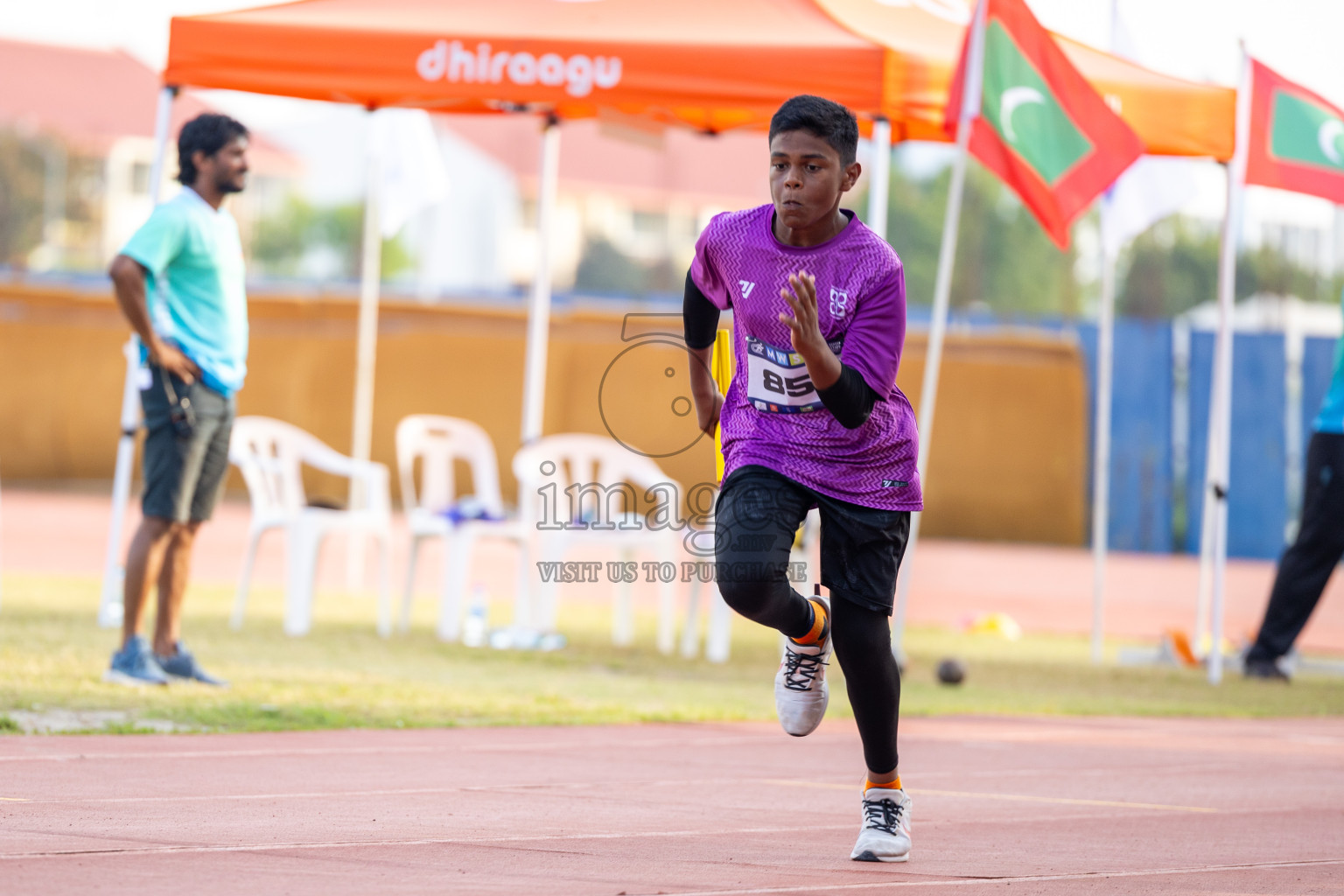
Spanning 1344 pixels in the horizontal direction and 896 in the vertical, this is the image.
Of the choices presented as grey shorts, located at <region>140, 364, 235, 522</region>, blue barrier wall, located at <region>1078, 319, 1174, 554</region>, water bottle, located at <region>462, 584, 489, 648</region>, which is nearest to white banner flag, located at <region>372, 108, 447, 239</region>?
water bottle, located at <region>462, 584, 489, 648</region>

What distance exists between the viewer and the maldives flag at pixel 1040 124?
7.58 meters

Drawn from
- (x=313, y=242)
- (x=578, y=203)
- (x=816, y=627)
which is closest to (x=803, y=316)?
(x=816, y=627)

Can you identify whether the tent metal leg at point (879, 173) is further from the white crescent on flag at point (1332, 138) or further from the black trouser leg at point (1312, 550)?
the black trouser leg at point (1312, 550)

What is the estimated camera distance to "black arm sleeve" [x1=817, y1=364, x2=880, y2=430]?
12.4ft

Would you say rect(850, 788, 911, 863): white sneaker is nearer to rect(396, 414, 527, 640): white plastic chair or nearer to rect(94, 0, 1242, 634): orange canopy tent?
rect(94, 0, 1242, 634): orange canopy tent

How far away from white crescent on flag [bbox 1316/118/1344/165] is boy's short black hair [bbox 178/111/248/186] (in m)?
5.49

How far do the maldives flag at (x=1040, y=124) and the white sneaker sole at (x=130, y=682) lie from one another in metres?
4.22

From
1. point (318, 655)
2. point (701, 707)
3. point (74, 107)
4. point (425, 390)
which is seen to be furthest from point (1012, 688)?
point (74, 107)

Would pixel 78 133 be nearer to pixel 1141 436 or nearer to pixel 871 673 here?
pixel 1141 436

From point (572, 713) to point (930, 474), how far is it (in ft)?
43.8

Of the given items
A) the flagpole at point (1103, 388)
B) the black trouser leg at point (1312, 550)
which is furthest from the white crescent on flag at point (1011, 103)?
the black trouser leg at point (1312, 550)

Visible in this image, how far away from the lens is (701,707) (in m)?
7.12

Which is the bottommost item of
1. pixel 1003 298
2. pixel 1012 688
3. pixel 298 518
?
pixel 1012 688

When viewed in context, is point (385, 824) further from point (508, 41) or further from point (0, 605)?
point (0, 605)
